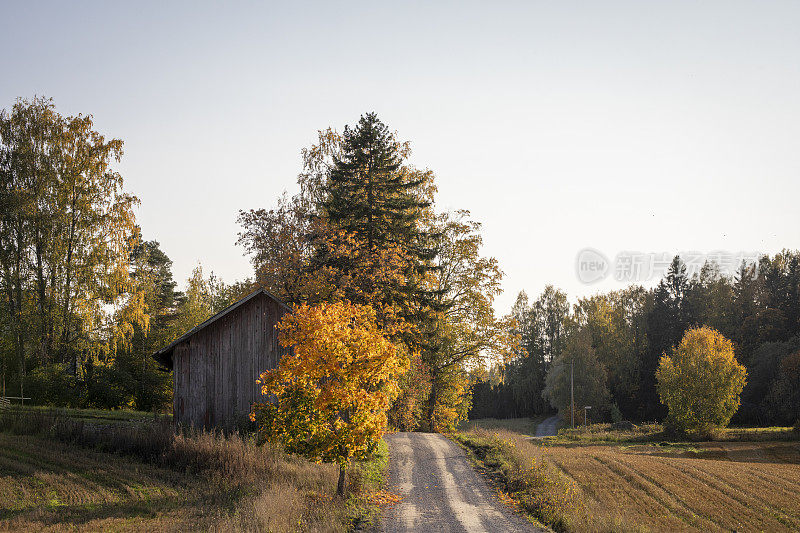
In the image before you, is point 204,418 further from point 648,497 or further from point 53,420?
point 648,497

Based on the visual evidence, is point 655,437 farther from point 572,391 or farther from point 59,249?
point 59,249

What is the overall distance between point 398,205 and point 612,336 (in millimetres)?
55573

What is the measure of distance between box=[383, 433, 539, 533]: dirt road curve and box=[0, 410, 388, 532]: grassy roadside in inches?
32.5

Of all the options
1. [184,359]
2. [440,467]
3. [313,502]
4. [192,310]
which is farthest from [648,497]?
[192,310]

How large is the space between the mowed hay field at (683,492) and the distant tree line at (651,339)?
31.0 m

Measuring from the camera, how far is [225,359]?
25.8 meters

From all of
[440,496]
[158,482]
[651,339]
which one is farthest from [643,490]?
[651,339]

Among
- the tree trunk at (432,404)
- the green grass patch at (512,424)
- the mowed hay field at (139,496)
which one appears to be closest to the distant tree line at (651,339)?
the green grass patch at (512,424)

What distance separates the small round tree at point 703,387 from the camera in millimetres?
49719

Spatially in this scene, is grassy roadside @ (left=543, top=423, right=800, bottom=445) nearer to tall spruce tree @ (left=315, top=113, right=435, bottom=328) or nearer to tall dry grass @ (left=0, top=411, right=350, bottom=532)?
tall spruce tree @ (left=315, top=113, right=435, bottom=328)

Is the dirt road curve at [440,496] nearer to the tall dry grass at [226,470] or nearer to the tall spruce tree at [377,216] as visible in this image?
the tall dry grass at [226,470]

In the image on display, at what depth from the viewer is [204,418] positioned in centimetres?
2562

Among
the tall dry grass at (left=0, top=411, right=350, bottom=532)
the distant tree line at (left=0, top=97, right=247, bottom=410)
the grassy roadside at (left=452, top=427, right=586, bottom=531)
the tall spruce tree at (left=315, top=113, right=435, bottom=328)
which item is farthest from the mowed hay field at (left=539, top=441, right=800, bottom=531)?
the distant tree line at (left=0, top=97, right=247, bottom=410)

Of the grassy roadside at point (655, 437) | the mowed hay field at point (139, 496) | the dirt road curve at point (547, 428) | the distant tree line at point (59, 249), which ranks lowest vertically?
the dirt road curve at point (547, 428)
